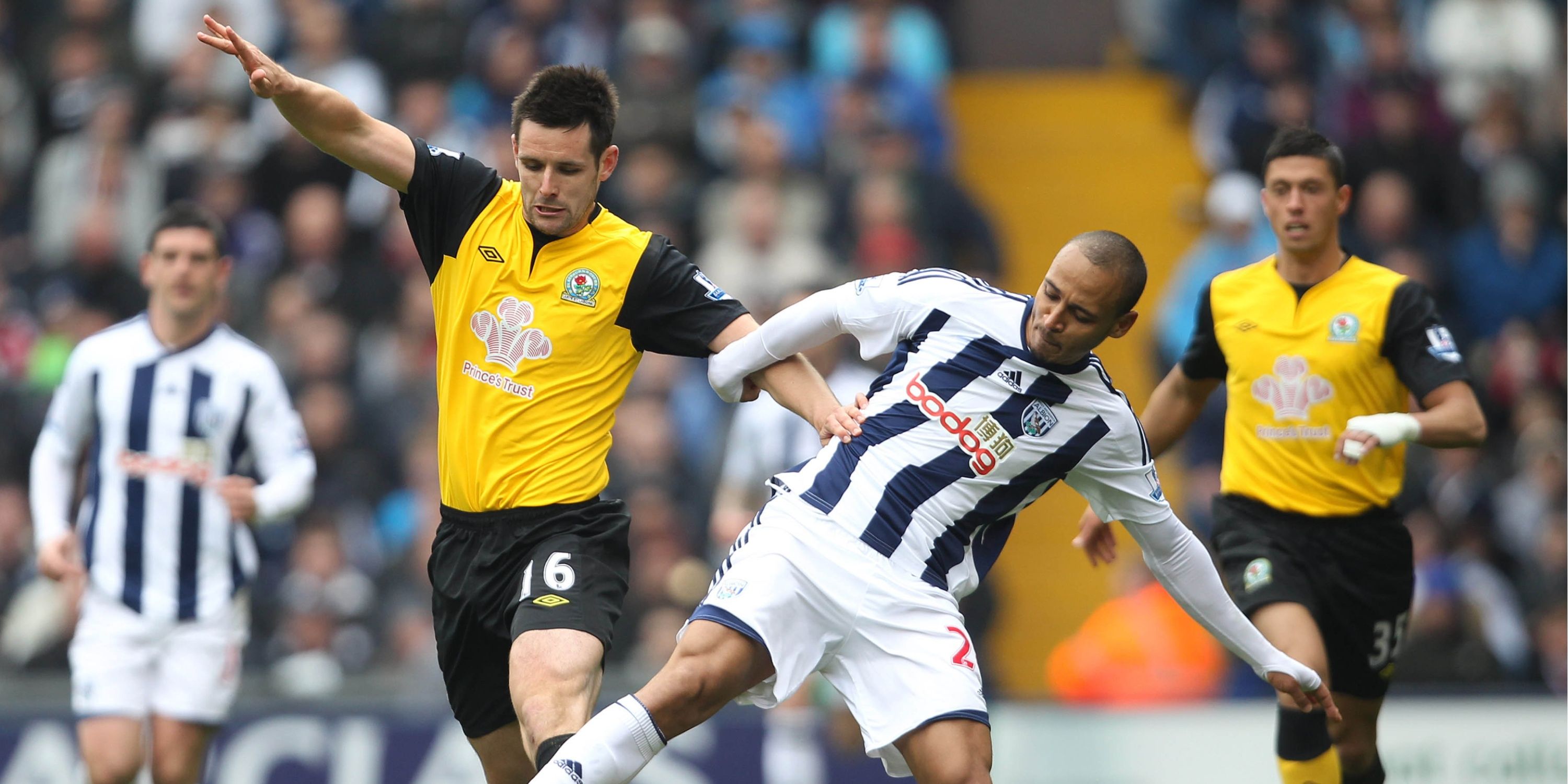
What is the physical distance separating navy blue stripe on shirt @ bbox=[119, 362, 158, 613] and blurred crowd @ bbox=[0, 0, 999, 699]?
2.64m

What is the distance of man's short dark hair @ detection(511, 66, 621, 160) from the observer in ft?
18.7

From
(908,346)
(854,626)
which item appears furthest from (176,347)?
(854,626)

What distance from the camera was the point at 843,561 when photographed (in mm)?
5676

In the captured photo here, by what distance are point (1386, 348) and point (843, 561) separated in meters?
2.48

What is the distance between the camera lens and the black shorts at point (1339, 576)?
6871mm

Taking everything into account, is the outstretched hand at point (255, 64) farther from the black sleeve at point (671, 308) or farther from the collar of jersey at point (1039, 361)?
the collar of jersey at point (1039, 361)

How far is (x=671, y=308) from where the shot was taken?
602 centimetres

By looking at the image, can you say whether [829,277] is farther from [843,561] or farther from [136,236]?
[843,561]

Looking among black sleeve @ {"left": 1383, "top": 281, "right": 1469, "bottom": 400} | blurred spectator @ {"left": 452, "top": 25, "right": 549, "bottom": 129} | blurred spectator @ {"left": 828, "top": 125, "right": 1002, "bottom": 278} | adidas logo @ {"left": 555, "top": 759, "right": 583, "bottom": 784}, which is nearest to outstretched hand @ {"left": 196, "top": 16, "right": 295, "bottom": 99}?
adidas logo @ {"left": 555, "top": 759, "right": 583, "bottom": 784}

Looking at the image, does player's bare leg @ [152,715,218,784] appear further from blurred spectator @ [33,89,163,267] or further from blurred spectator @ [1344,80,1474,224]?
blurred spectator @ [1344,80,1474,224]

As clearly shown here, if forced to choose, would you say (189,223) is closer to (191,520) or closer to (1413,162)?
(191,520)

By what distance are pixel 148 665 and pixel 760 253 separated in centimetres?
588

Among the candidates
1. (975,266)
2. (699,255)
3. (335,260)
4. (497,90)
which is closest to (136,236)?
(335,260)

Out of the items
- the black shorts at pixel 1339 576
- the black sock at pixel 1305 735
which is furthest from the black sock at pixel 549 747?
the black sock at pixel 1305 735
